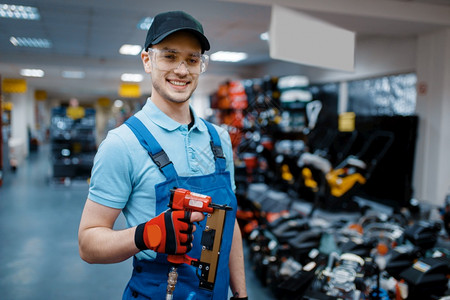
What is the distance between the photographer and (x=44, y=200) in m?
6.31

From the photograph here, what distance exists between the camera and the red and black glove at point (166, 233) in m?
0.99

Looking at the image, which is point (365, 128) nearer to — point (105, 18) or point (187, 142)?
point (105, 18)

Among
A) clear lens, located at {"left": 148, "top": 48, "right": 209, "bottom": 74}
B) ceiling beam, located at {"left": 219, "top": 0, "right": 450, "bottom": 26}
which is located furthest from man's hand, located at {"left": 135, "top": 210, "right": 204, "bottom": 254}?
ceiling beam, located at {"left": 219, "top": 0, "right": 450, "bottom": 26}

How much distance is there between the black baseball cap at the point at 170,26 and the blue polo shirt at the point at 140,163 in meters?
0.23

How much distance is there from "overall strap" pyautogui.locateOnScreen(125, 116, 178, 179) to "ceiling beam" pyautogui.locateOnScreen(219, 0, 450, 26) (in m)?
3.56

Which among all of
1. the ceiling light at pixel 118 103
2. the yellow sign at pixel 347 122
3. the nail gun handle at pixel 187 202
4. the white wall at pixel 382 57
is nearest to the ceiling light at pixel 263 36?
the white wall at pixel 382 57

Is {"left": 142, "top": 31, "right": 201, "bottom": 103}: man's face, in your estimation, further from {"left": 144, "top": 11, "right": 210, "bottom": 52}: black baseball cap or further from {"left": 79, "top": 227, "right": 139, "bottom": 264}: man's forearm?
{"left": 79, "top": 227, "right": 139, "bottom": 264}: man's forearm

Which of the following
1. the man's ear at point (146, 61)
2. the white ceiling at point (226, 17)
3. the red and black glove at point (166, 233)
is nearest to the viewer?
the red and black glove at point (166, 233)

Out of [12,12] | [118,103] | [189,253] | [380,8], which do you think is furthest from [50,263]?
[118,103]

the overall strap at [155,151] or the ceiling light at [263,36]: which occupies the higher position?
the ceiling light at [263,36]

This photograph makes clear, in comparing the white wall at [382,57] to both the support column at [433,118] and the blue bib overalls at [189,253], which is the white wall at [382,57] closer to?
the support column at [433,118]

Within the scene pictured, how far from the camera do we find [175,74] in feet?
3.88

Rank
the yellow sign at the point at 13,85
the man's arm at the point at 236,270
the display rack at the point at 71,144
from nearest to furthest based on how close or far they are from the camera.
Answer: the man's arm at the point at 236,270 < the display rack at the point at 71,144 < the yellow sign at the point at 13,85

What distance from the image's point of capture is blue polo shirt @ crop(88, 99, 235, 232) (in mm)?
1070
